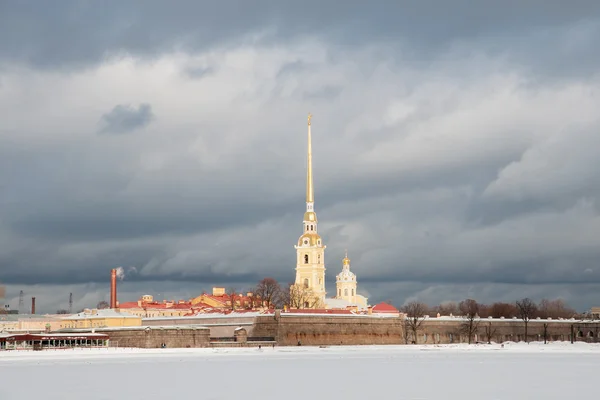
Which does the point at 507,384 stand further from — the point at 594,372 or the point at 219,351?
the point at 219,351

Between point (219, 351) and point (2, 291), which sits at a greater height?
point (2, 291)

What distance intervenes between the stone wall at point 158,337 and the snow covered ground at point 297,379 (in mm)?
27989

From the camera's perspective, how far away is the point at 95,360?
7269cm

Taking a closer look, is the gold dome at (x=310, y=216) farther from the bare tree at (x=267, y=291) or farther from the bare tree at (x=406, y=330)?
the bare tree at (x=406, y=330)

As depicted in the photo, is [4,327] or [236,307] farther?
[236,307]

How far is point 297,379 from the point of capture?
48906 millimetres

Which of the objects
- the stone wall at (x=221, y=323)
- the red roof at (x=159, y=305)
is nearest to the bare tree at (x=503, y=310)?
the red roof at (x=159, y=305)

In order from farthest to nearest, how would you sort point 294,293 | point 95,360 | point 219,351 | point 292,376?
point 294,293 < point 219,351 < point 95,360 < point 292,376

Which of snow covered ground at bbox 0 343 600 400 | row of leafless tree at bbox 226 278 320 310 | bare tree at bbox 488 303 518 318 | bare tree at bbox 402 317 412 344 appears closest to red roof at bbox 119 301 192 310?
row of leafless tree at bbox 226 278 320 310

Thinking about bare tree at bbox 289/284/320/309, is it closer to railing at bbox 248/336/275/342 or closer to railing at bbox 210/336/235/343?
railing at bbox 210/336/235/343

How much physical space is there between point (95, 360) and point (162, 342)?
87.3ft

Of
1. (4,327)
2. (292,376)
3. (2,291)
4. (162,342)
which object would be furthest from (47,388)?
(2,291)

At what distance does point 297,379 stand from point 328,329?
202ft

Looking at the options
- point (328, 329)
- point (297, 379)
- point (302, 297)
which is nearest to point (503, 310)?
point (302, 297)
